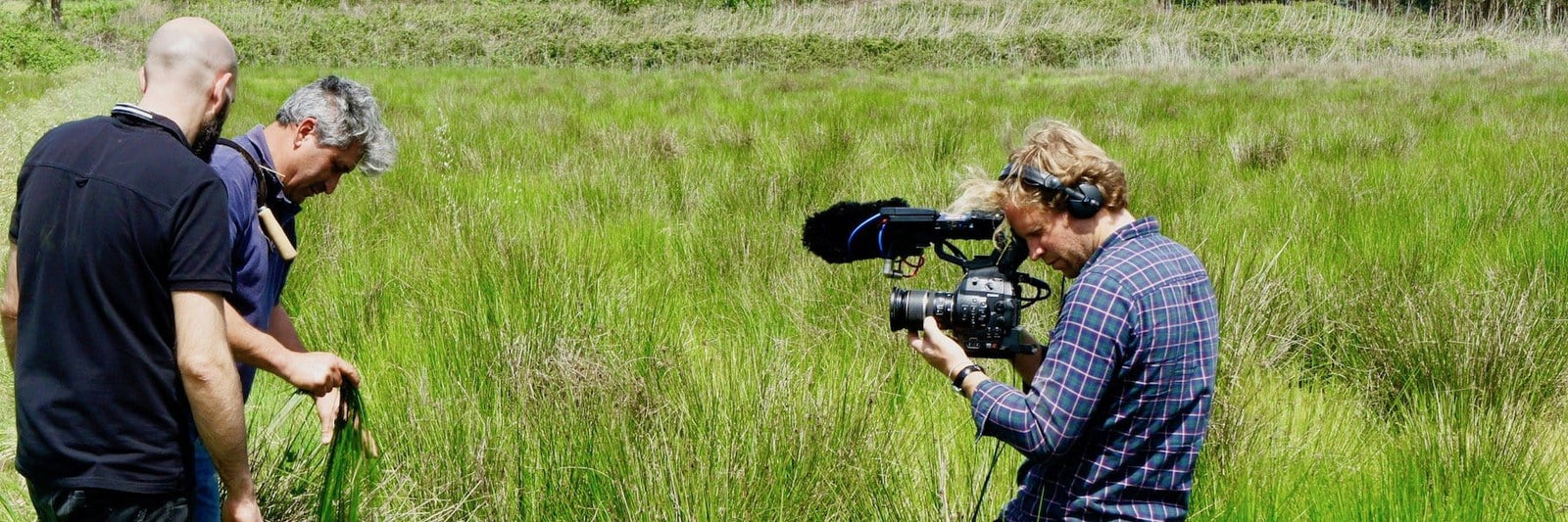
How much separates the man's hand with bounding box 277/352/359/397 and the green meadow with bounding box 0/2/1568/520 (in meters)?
0.47

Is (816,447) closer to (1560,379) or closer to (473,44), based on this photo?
(1560,379)

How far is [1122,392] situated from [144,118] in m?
1.83

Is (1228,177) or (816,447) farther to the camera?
(1228,177)

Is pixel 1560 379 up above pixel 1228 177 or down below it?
above

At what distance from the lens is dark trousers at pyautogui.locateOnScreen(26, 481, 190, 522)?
2.18 m

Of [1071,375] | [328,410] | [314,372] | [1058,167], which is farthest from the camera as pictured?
[328,410]

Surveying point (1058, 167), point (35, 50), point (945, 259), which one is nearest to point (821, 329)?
point (945, 259)

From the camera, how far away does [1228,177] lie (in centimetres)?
776

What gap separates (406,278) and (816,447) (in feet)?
8.83

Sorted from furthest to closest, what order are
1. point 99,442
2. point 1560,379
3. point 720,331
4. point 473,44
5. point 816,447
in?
1. point 473,44
2. point 720,331
3. point 1560,379
4. point 816,447
5. point 99,442

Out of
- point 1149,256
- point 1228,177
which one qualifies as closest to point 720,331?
point 1149,256

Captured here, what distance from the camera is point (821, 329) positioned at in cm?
444

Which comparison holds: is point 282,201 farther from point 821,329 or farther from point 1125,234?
point 1125,234

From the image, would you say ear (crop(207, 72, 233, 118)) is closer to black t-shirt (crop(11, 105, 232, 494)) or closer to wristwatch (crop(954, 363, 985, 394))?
black t-shirt (crop(11, 105, 232, 494))
